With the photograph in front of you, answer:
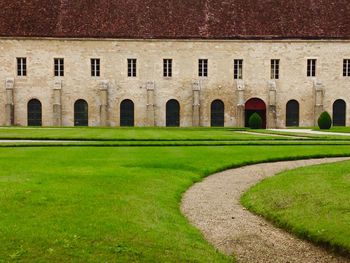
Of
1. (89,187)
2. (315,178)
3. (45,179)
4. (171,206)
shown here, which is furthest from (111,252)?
(315,178)

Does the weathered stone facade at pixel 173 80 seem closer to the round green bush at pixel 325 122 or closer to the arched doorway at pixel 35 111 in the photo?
the arched doorway at pixel 35 111

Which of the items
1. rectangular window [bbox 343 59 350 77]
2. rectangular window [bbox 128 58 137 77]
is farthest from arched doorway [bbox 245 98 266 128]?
rectangular window [bbox 128 58 137 77]

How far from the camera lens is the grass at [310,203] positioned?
26.4 feet

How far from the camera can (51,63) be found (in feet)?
149

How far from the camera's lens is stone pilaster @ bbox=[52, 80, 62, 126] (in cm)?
4431

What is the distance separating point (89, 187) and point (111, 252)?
4.56 meters

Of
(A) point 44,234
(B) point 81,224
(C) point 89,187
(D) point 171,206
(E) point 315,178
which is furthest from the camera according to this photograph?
(E) point 315,178

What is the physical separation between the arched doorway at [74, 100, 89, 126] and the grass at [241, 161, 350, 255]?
33.1m

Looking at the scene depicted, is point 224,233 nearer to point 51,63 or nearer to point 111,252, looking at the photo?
point 111,252

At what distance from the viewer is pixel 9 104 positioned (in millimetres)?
44281

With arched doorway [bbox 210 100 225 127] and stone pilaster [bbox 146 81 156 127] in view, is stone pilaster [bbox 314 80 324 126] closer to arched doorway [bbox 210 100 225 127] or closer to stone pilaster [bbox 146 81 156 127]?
arched doorway [bbox 210 100 225 127]

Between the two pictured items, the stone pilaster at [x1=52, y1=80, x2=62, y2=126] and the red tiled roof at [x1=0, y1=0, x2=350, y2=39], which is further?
the red tiled roof at [x1=0, y1=0, x2=350, y2=39]

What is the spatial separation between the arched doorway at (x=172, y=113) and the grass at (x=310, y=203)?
105 ft

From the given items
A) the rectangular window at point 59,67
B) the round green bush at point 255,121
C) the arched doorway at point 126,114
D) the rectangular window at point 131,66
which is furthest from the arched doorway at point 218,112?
the rectangular window at point 59,67
